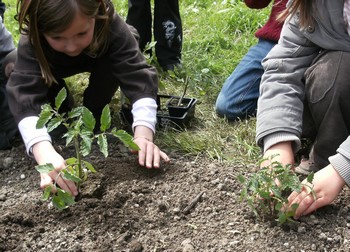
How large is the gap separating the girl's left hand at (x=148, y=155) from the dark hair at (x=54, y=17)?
1.69 ft

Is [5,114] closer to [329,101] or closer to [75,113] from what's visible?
[75,113]

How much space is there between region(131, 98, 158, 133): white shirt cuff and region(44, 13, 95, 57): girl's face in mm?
365

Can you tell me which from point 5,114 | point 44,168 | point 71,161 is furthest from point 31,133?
point 5,114

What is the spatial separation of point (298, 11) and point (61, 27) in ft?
3.37

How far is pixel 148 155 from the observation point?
2.53 meters

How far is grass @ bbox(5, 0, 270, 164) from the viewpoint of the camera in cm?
289

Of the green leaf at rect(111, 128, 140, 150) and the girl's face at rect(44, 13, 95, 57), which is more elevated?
the girl's face at rect(44, 13, 95, 57)

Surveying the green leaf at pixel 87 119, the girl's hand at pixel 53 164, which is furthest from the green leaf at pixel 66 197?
the green leaf at pixel 87 119

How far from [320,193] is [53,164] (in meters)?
1.06

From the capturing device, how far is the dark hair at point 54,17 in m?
2.42

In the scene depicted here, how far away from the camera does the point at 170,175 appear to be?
99.8 inches

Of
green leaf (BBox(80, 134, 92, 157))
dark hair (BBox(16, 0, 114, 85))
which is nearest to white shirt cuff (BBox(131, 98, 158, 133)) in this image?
dark hair (BBox(16, 0, 114, 85))

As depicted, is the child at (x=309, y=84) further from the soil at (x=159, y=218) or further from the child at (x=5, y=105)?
the child at (x=5, y=105)

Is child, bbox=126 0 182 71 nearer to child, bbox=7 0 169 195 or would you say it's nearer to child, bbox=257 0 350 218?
child, bbox=7 0 169 195
